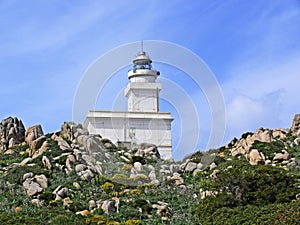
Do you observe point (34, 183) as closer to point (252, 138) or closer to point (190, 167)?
point (190, 167)

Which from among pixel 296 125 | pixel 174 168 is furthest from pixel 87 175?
pixel 296 125

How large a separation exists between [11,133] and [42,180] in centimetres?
1146

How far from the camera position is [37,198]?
29422 millimetres

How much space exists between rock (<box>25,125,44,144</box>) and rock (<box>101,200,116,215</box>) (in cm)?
1372

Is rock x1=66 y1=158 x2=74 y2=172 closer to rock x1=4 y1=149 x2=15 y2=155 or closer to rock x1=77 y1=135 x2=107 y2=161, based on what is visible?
rock x1=77 y1=135 x2=107 y2=161

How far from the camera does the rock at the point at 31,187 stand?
3002cm

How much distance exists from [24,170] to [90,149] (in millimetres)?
5084

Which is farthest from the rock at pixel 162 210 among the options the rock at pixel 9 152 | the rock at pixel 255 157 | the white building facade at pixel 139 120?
the white building facade at pixel 139 120

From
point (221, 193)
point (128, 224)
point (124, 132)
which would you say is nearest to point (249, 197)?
point (221, 193)

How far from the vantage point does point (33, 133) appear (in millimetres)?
40531

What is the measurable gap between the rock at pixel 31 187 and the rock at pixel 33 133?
30.3ft

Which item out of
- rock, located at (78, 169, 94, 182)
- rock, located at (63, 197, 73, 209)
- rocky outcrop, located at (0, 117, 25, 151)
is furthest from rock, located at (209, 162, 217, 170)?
rocky outcrop, located at (0, 117, 25, 151)

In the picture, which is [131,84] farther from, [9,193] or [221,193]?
[221,193]

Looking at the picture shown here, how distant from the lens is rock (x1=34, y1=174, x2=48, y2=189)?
30769 millimetres
